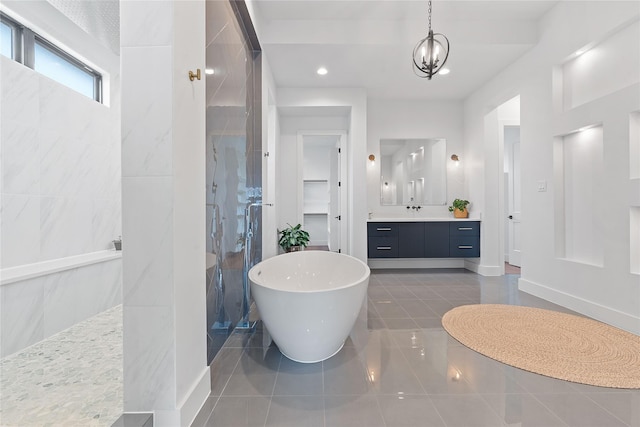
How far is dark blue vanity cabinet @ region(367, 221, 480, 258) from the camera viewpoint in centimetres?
449

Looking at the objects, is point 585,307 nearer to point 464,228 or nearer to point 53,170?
point 464,228

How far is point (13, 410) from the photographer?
127 centimetres

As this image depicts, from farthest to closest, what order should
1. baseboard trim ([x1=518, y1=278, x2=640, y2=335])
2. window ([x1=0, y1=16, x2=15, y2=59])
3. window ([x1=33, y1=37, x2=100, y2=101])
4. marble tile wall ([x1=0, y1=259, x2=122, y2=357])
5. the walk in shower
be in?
window ([x1=33, y1=37, x2=100, y2=101]), baseboard trim ([x1=518, y1=278, x2=640, y2=335]), window ([x1=0, y1=16, x2=15, y2=59]), marble tile wall ([x1=0, y1=259, x2=122, y2=357]), the walk in shower

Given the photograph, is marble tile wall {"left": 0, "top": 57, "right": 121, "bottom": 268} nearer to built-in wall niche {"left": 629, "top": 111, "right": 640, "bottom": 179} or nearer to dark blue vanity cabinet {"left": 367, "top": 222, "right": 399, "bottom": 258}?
dark blue vanity cabinet {"left": 367, "top": 222, "right": 399, "bottom": 258}

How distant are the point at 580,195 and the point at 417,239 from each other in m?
2.04

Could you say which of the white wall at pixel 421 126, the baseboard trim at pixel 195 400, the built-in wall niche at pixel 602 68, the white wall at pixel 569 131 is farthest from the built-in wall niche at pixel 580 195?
the baseboard trim at pixel 195 400

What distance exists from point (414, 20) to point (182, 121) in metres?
3.10

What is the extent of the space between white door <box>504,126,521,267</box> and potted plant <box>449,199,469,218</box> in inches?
46.5

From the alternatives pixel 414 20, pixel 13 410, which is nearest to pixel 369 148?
pixel 414 20

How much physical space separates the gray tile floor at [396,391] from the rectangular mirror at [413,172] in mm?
3041

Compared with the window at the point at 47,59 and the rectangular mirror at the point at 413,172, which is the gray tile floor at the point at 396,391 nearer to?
the window at the point at 47,59

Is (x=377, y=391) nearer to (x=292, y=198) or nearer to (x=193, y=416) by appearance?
(x=193, y=416)

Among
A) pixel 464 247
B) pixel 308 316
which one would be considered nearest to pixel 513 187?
pixel 464 247

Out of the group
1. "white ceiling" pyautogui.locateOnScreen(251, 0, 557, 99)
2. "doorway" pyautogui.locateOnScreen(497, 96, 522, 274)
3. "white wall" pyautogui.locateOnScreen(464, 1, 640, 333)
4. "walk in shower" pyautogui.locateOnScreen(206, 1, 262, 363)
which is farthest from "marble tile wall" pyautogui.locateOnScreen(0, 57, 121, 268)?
"doorway" pyautogui.locateOnScreen(497, 96, 522, 274)
